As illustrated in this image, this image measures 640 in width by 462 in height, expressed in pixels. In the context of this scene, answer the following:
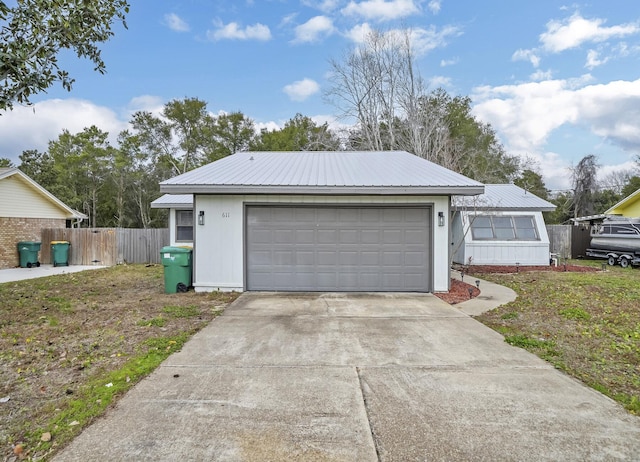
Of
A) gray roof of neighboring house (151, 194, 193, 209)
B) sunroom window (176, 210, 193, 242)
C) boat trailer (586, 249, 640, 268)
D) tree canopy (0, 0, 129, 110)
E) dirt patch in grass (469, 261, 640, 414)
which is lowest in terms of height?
dirt patch in grass (469, 261, 640, 414)

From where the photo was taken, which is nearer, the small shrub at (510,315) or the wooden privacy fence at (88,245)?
the small shrub at (510,315)

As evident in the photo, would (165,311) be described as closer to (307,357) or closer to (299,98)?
(307,357)

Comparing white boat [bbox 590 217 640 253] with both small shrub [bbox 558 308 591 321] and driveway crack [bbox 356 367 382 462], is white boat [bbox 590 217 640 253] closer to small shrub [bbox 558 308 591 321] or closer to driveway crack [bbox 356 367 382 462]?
small shrub [bbox 558 308 591 321]

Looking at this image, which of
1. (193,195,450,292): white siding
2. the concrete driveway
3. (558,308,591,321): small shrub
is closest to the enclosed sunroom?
(193,195,450,292): white siding

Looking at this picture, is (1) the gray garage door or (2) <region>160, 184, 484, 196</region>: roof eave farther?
(1) the gray garage door

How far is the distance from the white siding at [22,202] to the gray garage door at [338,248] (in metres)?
11.6

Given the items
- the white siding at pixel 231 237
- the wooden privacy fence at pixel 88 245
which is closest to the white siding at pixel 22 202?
the wooden privacy fence at pixel 88 245

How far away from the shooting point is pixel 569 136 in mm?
15867

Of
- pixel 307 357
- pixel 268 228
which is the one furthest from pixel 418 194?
pixel 307 357

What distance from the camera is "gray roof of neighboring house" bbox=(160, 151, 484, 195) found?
7754 millimetres

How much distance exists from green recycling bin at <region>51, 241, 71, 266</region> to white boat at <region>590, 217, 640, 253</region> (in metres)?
22.4

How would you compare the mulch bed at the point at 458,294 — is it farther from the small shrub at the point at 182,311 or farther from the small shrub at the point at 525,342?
the small shrub at the point at 182,311

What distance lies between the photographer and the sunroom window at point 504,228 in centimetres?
1327

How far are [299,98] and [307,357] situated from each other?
17.4 metres
